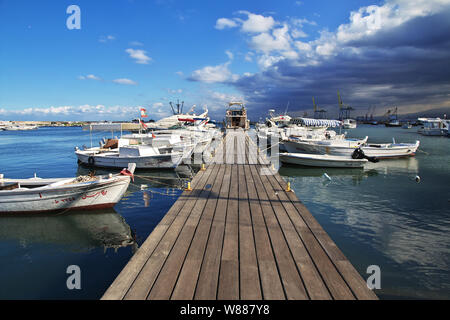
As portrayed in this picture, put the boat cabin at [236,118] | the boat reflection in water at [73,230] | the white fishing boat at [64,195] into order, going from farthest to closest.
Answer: the boat cabin at [236,118]
the white fishing boat at [64,195]
the boat reflection in water at [73,230]

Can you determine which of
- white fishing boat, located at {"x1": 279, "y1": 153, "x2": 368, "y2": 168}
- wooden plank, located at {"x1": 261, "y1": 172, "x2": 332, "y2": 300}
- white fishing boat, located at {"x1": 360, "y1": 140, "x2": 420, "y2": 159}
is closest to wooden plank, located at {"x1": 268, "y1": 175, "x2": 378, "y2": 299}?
wooden plank, located at {"x1": 261, "y1": 172, "x2": 332, "y2": 300}

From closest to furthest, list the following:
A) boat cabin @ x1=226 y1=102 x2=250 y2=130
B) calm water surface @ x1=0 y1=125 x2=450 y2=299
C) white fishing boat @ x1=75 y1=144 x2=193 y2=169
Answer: calm water surface @ x1=0 y1=125 x2=450 y2=299, white fishing boat @ x1=75 y1=144 x2=193 y2=169, boat cabin @ x1=226 y1=102 x2=250 y2=130

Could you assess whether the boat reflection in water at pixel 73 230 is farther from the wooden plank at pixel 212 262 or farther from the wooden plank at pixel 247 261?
the wooden plank at pixel 247 261

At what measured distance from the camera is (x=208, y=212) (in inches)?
256

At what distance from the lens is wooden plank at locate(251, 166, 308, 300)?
3362mm

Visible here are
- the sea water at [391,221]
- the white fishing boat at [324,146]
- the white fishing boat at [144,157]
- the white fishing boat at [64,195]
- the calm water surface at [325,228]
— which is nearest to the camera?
the calm water surface at [325,228]

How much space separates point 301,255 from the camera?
4.30m

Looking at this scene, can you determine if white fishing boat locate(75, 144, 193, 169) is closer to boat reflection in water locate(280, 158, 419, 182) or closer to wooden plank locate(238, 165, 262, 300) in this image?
boat reflection in water locate(280, 158, 419, 182)

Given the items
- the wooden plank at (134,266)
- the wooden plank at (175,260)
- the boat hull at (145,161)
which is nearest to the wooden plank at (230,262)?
the wooden plank at (175,260)

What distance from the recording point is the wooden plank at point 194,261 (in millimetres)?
3334

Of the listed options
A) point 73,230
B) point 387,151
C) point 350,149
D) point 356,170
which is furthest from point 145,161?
point 387,151

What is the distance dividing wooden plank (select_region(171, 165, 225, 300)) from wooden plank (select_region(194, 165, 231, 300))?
0.07 metres

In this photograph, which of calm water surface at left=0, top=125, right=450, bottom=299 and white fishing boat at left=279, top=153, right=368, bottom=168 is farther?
white fishing boat at left=279, top=153, right=368, bottom=168
